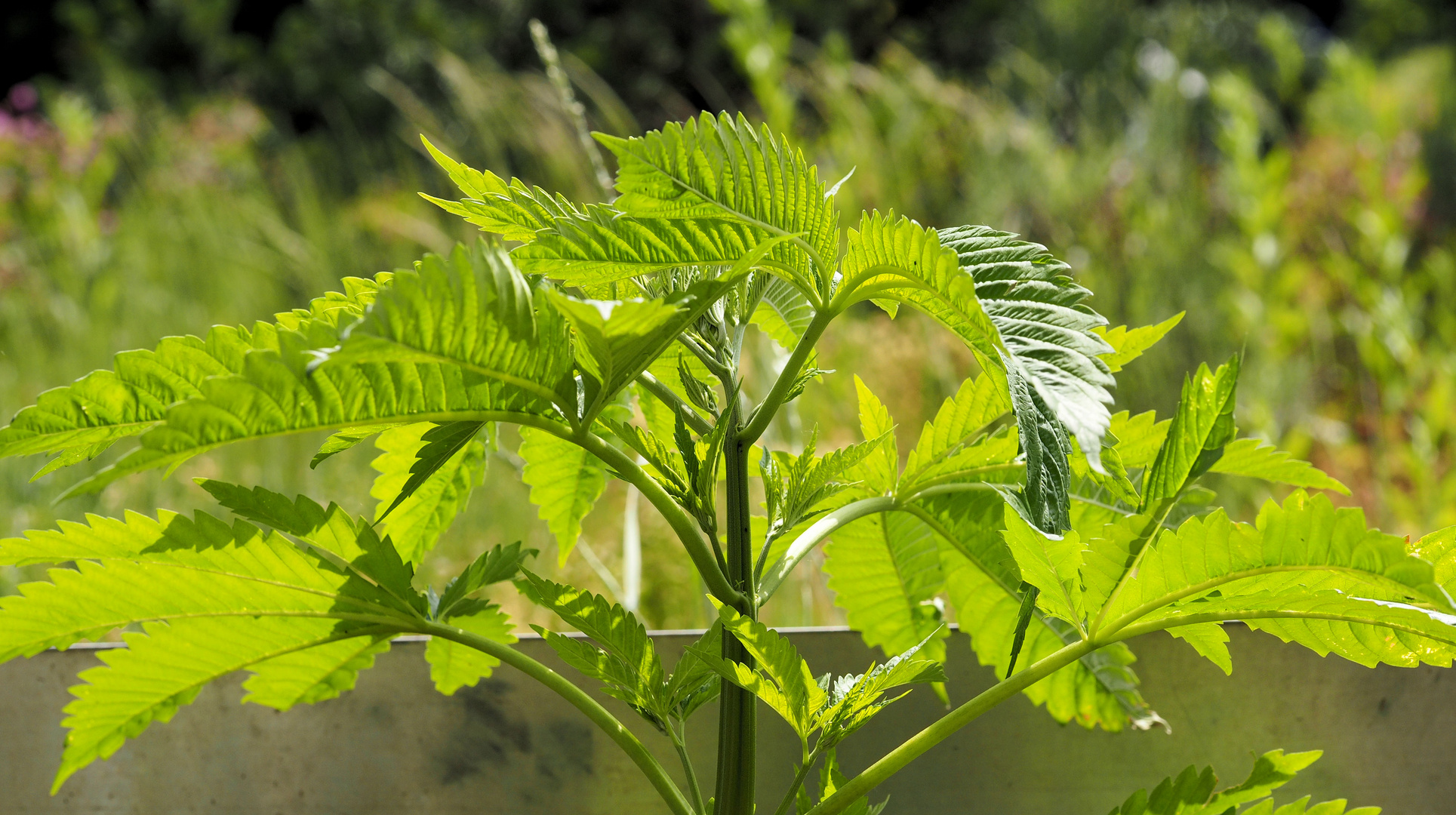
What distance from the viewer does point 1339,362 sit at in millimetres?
2709

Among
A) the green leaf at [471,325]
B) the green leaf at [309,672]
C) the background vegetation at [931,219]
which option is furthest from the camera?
the background vegetation at [931,219]

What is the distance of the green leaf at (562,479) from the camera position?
343 millimetres

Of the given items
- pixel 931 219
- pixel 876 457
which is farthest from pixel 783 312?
pixel 931 219

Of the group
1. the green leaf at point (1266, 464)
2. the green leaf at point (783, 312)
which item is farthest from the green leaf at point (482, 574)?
the green leaf at point (1266, 464)

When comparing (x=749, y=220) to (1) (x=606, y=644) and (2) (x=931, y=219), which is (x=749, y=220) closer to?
(1) (x=606, y=644)

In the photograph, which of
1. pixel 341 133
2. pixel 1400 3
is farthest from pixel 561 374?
pixel 1400 3

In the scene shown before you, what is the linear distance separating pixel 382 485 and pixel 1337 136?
3.17 m

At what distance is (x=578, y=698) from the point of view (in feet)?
0.94

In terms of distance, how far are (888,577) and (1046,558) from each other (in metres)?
0.11

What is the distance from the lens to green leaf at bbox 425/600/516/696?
0.33 m

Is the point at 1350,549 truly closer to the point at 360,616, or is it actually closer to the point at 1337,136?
the point at 360,616

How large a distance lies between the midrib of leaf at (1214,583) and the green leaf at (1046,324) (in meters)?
0.06

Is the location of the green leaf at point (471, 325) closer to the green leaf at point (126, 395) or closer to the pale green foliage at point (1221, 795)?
the green leaf at point (126, 395)

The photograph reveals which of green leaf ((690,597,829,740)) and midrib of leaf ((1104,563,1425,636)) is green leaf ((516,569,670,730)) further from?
midrib of leaf ((1104,563,1425,636))
